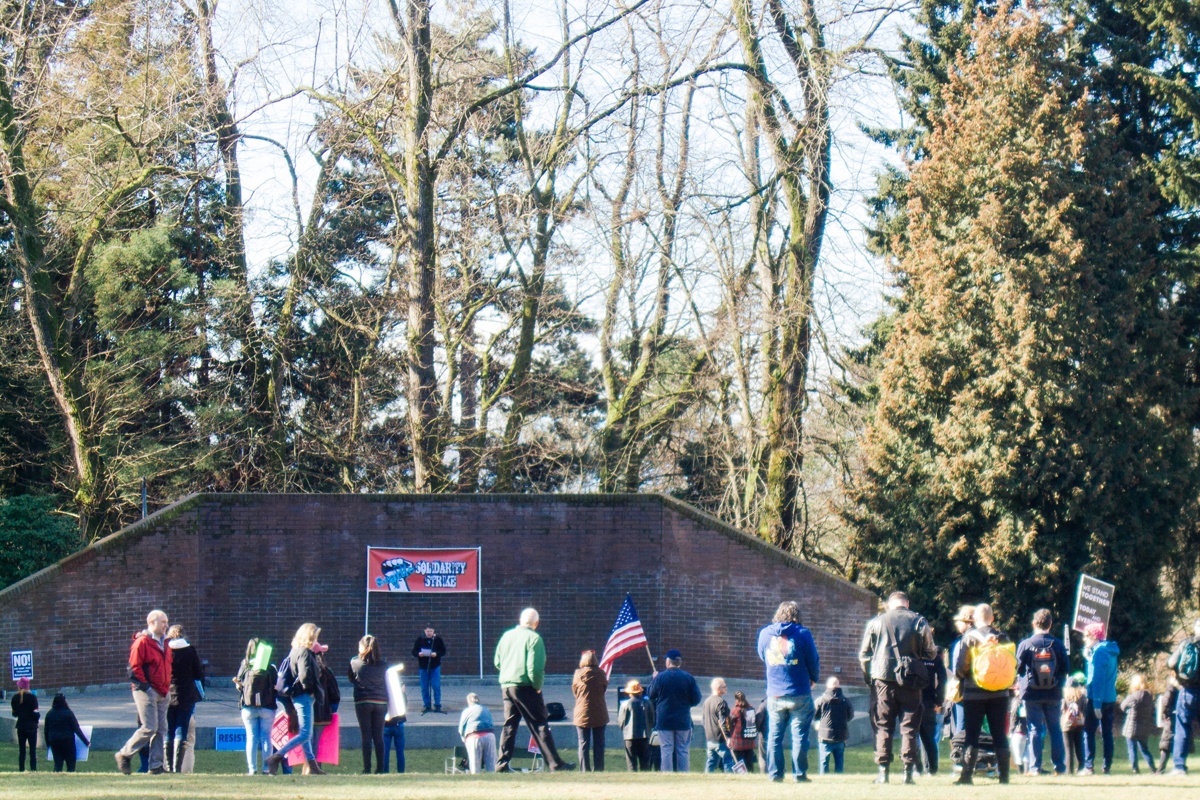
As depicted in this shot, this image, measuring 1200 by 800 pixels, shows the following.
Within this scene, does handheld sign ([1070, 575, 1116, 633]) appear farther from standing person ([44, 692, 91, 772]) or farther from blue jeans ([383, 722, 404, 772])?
standing person ([44, 692, 91, 772])

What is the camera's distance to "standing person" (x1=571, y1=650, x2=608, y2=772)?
13.0 meters

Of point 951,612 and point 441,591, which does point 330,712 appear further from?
point 951,612

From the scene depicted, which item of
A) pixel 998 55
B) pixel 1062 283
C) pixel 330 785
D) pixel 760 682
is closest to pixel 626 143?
pixel 998 55

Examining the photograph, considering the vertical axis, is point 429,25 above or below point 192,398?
above

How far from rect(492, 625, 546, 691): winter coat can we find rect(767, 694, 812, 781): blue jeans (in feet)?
7.79

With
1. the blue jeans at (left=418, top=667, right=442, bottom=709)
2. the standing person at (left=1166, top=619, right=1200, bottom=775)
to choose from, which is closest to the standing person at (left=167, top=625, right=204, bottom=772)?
the blue jeans at (left=418, top=667, right=442, bottom=709)

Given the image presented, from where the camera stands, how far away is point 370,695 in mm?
13297

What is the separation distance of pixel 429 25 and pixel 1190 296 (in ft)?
48.2

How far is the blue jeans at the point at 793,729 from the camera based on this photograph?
33.6ft

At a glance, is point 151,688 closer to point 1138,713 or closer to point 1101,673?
point 1101,673

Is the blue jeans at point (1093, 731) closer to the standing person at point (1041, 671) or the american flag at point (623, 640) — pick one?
the standing person at point (1041, 671)

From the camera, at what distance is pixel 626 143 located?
24.4m

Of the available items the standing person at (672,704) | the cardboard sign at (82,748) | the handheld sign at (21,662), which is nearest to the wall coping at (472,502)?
the handheld sign at (21,662)

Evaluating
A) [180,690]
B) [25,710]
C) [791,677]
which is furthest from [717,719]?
[25,710]
